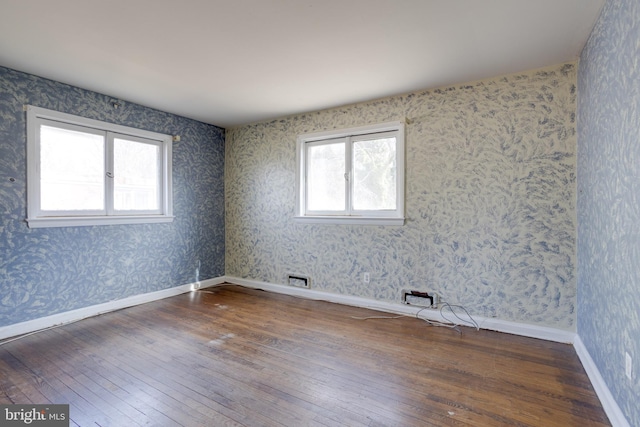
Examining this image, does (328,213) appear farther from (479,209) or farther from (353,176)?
(479,209)

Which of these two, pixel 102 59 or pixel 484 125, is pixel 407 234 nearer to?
pixel 484 125

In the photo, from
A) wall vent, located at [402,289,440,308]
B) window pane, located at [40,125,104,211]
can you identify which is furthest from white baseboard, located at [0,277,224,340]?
wall vent, located at [402,289,440,308]

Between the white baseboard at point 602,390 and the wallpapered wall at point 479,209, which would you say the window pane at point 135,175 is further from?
the white baseboard at point 602,390

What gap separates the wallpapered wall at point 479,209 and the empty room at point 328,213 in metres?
0.02

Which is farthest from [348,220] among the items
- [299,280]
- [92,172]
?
[92,172]

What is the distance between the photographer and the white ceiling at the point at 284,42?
1872 mm

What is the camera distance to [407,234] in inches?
128

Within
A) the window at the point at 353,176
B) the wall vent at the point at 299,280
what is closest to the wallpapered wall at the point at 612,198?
the window at the point at 353,176

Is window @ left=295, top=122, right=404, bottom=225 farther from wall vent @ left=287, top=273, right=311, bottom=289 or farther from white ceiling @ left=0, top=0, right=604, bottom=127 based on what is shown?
wall vent @ left=287, top=273, right=311, bottom=289

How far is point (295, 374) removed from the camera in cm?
209

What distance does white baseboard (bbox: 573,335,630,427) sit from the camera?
5.02 ft

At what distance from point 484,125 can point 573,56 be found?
0.77 meters

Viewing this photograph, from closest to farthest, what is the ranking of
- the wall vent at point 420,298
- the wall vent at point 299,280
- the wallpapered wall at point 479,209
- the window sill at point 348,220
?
1. the wallpapered wall at point 479,209
2. the wall vent at point 420,298
3. the window sill at point 348,220
4. the wall vent at point 299,280

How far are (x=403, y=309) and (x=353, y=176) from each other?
63.0 inches
